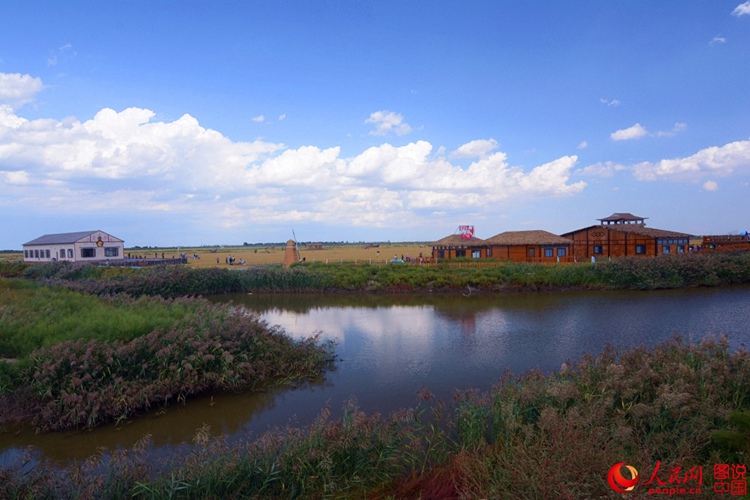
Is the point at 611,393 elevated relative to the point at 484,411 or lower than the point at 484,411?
elevated

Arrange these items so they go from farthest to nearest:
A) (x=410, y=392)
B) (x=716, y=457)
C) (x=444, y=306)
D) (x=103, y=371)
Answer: (x=444, y=306)
(x=410, y=392)
(x=103, y=371)
(x=716, y=457)

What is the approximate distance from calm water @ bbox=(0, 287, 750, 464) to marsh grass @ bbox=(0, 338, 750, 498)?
2343mm

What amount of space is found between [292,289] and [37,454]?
23722mm

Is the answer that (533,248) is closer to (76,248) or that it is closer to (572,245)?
(572,245)

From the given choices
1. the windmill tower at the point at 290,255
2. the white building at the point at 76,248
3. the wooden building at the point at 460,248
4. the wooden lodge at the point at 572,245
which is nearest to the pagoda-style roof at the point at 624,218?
the wooden lodge at the point at 572,245

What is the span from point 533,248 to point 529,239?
2.72ft

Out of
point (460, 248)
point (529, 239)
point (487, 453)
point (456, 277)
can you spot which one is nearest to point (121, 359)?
point (487, 453)

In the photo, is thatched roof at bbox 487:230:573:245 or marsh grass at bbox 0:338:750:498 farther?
thatched roof at bbox 487:230:573:245

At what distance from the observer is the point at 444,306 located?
24.3m

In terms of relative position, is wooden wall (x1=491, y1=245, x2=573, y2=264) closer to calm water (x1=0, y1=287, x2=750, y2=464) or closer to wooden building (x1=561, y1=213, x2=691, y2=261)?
wooden building (x1=561, y1=213, x2=691, y2=261)

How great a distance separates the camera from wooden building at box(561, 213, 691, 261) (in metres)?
39.0

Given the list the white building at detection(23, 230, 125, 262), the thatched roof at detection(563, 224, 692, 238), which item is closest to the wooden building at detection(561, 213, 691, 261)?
the thatched roof at detection(563, 224, 692, 238)

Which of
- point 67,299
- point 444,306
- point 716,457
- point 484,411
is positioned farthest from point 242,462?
point 444,306

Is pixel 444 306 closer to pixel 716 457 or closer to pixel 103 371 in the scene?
pixel 103 371
